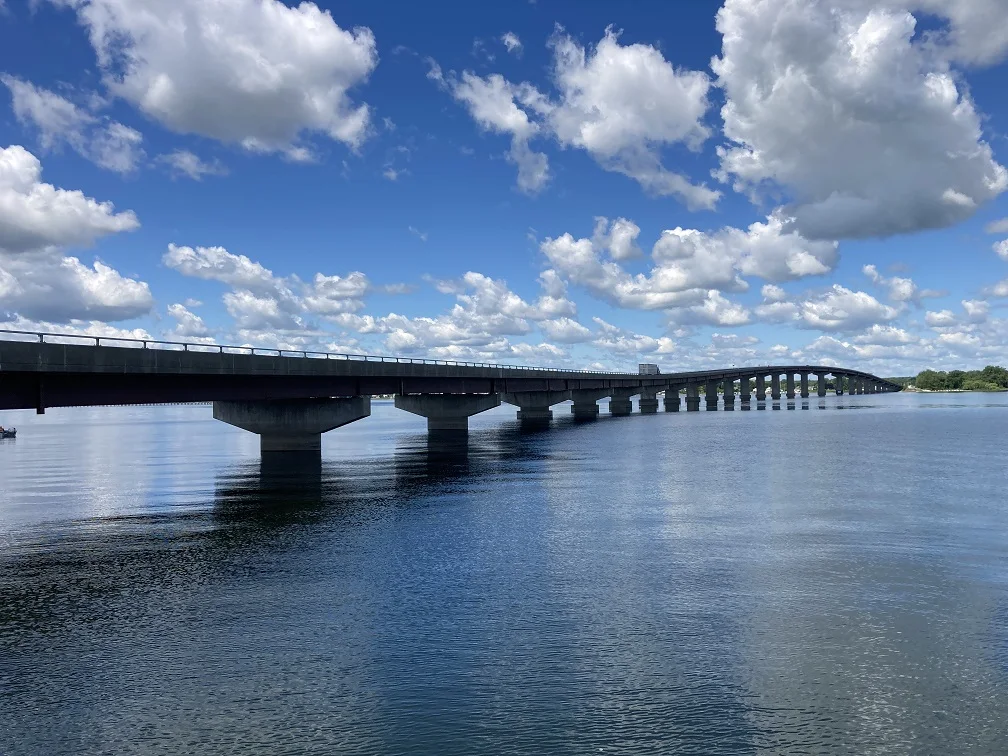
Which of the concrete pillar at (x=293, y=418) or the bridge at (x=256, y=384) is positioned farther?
the concrete pillar at (x=293, y=418)

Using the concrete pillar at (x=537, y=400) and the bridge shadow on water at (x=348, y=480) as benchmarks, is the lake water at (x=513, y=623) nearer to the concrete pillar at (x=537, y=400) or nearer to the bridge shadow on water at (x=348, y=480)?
the bridge shadow on water at (x=348, y=480)

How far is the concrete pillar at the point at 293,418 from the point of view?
248ft

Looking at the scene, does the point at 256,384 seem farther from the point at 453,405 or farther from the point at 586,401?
the point at 586,401

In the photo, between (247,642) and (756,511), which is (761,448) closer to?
(756,511)

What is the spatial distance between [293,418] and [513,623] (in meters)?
59.0

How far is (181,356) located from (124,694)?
124 feet

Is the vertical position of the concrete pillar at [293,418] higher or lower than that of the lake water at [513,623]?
higher

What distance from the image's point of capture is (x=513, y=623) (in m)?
21.5

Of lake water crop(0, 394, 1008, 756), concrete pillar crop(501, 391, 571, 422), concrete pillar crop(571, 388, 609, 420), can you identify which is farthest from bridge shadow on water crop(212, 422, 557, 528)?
concrete pillar crop(571, 388, 609, 420)

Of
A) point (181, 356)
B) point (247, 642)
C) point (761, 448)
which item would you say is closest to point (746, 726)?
point (247, 642)

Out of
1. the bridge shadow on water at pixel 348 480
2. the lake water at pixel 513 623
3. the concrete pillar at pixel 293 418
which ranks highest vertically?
the concrete pillar at pixel 293 418

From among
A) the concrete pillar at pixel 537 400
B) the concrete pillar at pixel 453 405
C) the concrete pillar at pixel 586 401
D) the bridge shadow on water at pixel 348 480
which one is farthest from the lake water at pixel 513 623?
the concrete pillar at pixel 586 401

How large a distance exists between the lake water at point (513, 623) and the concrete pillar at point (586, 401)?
134126 mm

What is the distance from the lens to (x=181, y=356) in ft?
169
